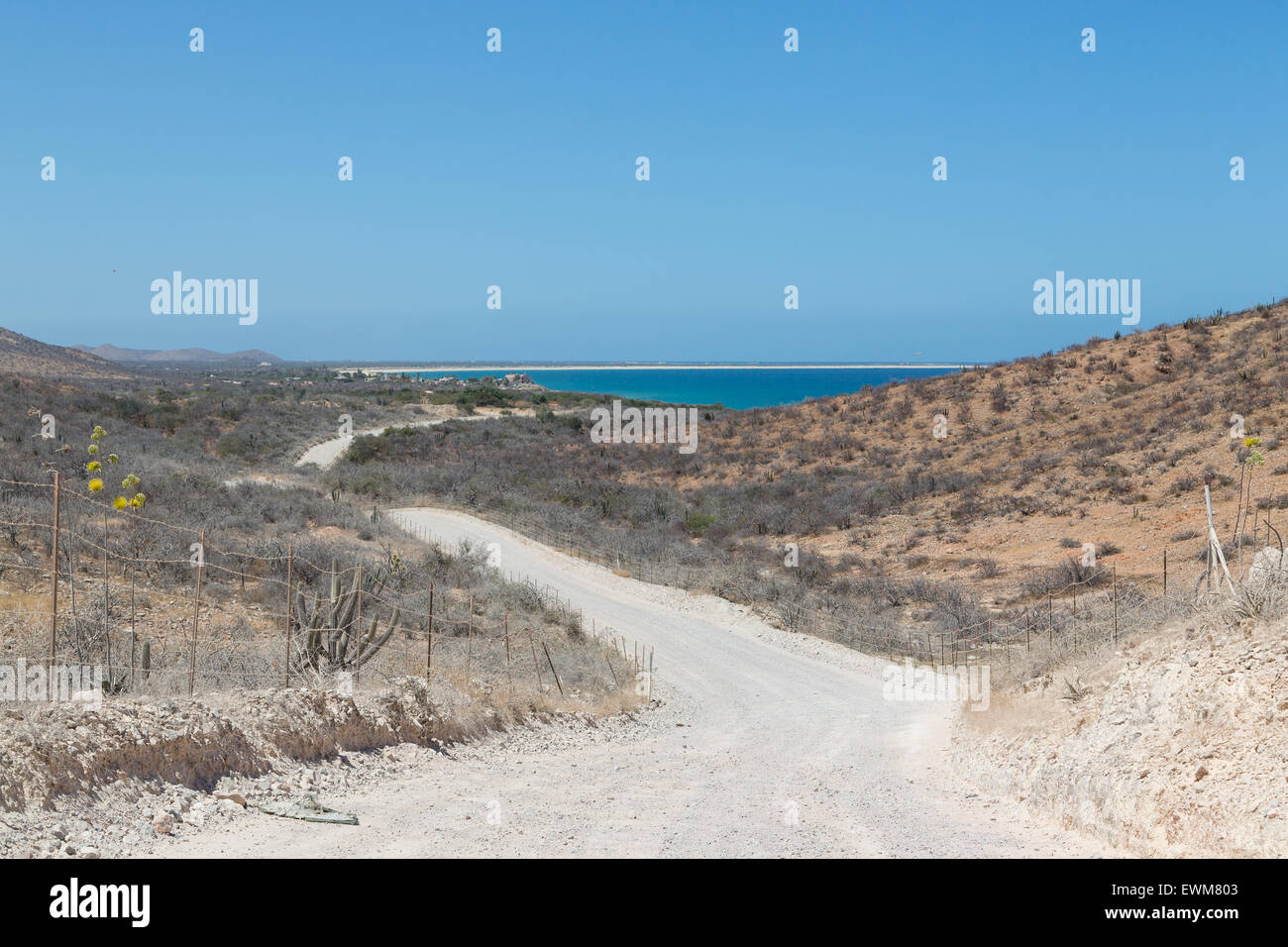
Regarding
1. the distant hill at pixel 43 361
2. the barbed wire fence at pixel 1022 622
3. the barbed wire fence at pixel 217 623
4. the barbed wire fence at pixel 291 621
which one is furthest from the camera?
the distant hill at pixel 43 361

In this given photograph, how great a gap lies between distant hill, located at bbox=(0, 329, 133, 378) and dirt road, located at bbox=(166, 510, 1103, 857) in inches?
4975

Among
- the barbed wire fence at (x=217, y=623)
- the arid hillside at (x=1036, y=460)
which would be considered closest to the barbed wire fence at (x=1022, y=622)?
the arid hillside at (x=1036, y=460)

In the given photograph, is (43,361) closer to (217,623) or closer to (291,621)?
(217,623)

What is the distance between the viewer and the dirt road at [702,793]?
7617mm

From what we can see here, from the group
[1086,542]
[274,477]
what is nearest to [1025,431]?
[1086,542]

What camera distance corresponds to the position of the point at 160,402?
70.1m

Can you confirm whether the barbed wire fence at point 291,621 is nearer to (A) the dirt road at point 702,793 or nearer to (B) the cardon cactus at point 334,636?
(B) the cardon cactus at point 334,636

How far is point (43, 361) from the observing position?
456 feet

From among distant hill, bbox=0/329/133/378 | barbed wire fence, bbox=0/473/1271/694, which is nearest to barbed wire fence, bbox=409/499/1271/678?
barbed wire fence, bbox=0/473/1271/694

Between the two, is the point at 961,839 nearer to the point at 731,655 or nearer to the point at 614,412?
the point at 731,655

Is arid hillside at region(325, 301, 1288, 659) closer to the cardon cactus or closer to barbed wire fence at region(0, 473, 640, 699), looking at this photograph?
barbed wire fence at region(0, 473, 640, 699)

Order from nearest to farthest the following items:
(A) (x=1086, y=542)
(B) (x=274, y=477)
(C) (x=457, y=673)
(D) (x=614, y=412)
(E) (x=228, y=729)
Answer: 1. (E) (x=228, y=729)
2. (C) (x=457, y=673)
3. (A) (x=1086, y=542)
4. (B) (x=274, y=477)
5. (D) (x=614, y=412)

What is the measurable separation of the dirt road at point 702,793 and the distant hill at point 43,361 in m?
126
